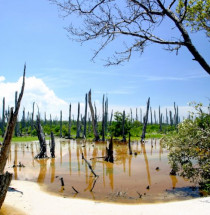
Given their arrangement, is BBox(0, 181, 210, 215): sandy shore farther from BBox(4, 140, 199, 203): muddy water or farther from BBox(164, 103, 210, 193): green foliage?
BBox(164, 103, 210, 193): green foliage

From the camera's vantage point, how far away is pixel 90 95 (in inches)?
1409

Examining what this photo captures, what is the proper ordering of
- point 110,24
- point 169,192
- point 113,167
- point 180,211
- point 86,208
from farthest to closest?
point 113,167 → point 169,192 → point 86,208 → point 180,211 → point 110,24

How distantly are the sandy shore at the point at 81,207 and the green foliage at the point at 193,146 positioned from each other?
2.12 m

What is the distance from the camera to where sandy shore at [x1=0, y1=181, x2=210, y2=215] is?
7.51 meters

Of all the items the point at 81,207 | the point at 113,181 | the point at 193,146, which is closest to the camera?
the point at 81,207

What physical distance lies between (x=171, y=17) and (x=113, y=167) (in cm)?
1180

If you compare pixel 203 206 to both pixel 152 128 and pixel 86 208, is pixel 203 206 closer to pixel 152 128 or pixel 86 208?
pixel 86 208

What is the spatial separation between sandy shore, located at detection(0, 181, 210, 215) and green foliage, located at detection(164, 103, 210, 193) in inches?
83.5

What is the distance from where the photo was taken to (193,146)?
10328mm

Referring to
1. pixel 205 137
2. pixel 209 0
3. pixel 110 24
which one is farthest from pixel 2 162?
pixel 209 0

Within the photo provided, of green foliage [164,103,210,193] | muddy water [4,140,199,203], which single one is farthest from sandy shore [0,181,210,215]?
green foliage [164,103,210,193]

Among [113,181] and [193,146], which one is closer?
[193,146]

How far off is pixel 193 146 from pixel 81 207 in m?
5.08

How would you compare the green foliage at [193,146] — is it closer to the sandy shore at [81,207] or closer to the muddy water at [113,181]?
the muddy water at [113,181]
